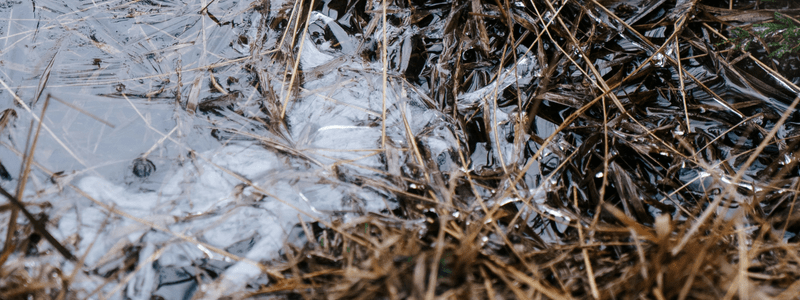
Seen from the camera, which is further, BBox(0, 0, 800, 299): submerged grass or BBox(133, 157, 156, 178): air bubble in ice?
BBox(133, 157, 156, 178): air bubble in ice

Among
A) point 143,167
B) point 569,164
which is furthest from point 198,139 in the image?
point 569,164

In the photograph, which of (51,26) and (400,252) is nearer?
(400,252)

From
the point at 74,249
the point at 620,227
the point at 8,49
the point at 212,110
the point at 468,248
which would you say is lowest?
the point at 620,227

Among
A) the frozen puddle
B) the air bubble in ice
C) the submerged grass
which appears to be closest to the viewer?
the submerged grass

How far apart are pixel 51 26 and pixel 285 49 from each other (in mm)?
735

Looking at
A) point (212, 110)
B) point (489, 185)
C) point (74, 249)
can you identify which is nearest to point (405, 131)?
point (489, 185)

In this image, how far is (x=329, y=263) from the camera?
0.88m

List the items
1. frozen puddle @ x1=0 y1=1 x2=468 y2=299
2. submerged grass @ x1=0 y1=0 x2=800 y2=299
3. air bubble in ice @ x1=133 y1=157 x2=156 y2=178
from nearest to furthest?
submerged grass @ x1=0 y1=0 x2=800 y2=299 → frozen puddle @ x1=0 y1=1 x2=468 y2=299 → air bubble in ice @ x1=133 y1=157 x2=156 y2=178

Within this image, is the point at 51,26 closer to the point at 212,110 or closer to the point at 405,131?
the point at 212,110

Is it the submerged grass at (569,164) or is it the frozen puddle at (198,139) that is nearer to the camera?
the submerged grass at (569,164)

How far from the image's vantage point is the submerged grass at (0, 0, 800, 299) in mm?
772

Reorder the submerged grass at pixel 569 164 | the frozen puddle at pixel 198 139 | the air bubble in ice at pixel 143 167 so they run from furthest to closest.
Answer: the air bubble in ice at pixel 143 167, the frozen puddle at pixel 198 139, the submerged grass at pixel 569 164

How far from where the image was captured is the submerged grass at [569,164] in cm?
77

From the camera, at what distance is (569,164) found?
3.47 feet
